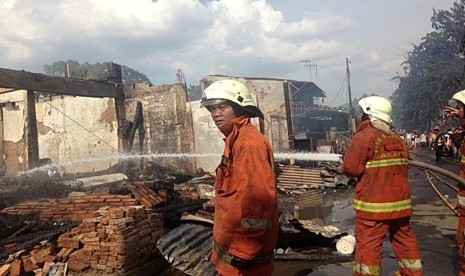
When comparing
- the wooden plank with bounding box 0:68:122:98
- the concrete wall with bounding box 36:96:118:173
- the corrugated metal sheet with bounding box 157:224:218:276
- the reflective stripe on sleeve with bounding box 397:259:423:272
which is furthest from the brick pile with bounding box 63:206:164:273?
the concrete wall with bounding box 36:96:118:173

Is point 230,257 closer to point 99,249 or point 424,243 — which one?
point 99,249

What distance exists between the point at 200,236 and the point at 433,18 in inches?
1417

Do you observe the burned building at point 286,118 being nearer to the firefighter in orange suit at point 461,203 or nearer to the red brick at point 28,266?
the firefighter in orange suit at point 461,203

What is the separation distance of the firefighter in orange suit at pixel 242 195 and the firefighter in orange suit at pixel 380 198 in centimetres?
154

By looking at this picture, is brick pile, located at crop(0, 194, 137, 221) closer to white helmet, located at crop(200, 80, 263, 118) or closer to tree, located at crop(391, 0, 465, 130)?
white helmet, located at crop(200, 80, 263, 118)

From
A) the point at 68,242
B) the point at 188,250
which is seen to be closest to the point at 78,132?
the point at 68,242

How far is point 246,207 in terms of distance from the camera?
83.0 inches

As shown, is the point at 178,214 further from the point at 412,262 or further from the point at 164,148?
the point at 164,148

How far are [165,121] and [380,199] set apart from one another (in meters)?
12.0

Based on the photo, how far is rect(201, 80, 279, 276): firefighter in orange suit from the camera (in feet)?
6.91

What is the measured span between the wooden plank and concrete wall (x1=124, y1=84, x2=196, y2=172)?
1021 millimetres

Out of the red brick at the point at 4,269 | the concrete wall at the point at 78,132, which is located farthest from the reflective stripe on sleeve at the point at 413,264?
the concrete wall at the point at 78,132

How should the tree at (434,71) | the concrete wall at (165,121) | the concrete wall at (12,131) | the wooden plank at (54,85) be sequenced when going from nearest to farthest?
1. the wooden plank at (54,85)
2. the concrete wall at (165,121)
3. the concrete wall at (12,131)
4. the tree at (434,71)

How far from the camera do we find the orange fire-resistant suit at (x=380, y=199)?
11.2 ft
